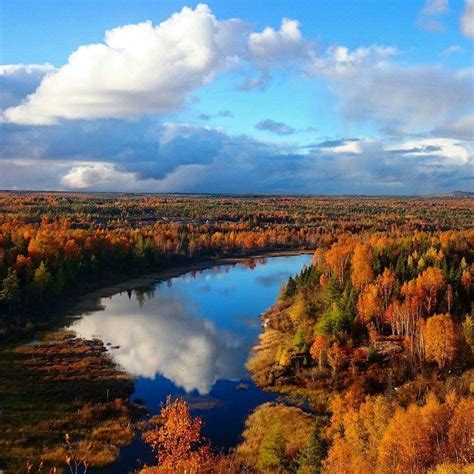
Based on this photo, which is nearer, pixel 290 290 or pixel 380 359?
pixel 380 359

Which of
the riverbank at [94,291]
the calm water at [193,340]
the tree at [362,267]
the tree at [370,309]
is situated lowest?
the calm water at [193,340]

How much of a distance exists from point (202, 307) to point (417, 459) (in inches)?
2686

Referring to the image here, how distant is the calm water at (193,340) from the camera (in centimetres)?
4916

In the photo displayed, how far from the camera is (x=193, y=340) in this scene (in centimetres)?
7238

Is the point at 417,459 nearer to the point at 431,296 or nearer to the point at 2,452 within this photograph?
the point at 2,452

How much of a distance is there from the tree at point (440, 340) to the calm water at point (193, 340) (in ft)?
64.5

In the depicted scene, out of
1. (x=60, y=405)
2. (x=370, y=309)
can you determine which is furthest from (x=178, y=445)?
(x=370, y=309)

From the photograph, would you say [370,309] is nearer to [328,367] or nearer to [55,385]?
[328,367]

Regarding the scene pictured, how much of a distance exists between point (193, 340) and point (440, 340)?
3362 centimetres

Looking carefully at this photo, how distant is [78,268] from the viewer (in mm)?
104062

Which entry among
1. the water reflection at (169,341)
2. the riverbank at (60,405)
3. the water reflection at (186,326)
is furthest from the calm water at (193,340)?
the riverbank at (60,405)

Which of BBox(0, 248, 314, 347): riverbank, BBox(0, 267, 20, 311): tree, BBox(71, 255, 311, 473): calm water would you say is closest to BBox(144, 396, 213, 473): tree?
BBox(71, 255, 311, 473): calm water

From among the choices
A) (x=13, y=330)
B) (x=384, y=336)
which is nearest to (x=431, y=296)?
(x=384, y=336)

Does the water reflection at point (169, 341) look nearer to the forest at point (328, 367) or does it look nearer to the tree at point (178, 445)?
the forest at point (328, 367)
